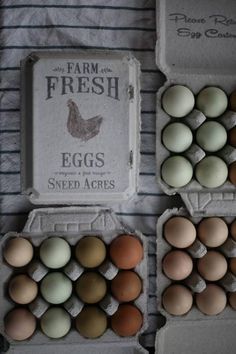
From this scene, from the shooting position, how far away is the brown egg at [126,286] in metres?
0.93

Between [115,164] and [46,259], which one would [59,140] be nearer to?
[115,164]

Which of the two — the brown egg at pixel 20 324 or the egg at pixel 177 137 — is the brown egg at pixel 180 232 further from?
the brown egg at pixel 20 324

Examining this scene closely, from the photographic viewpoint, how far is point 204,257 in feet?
3.15

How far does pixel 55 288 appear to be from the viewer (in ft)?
3.03

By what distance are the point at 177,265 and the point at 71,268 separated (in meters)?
0.20

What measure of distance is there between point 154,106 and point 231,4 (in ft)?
0.83

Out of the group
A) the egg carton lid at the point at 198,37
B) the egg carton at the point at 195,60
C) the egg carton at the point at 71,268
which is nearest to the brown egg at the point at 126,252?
the egg carton at the point at 71,268

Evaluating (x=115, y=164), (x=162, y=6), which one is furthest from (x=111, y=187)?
(x=162, y=6)

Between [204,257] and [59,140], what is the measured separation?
1.16 feet

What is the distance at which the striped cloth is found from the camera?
0.96 m

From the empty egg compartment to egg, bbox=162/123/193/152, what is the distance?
123mm

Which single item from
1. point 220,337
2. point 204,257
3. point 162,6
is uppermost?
point 162,6

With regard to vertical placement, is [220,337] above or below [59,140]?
below

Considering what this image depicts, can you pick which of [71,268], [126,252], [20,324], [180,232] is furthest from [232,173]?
[20,324]
